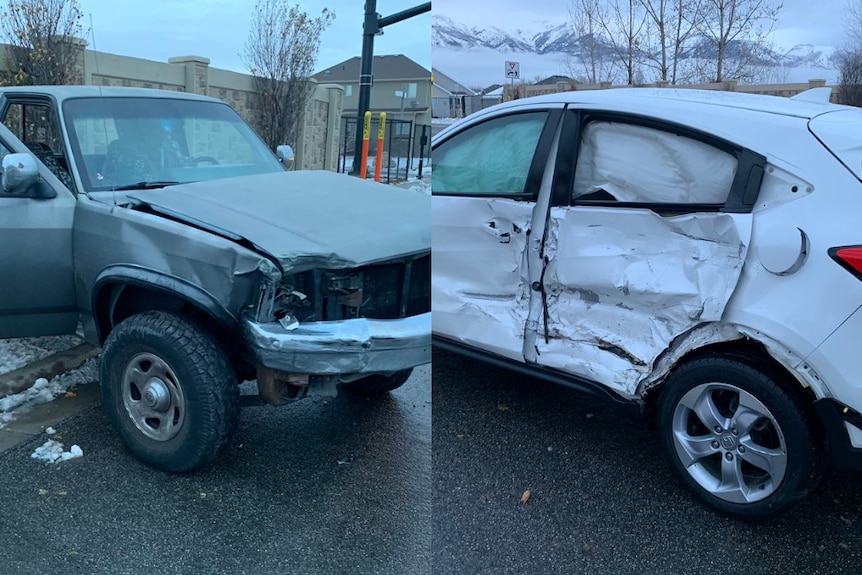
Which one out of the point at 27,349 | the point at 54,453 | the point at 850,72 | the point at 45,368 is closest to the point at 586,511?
the point at 54,453

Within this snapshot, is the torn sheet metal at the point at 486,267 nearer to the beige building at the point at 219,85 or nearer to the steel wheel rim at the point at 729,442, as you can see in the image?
the steel wheel rim at the point at 729,442

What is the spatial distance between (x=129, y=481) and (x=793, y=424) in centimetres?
280

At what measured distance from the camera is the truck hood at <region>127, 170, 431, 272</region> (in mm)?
3203

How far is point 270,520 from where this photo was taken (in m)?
3.17

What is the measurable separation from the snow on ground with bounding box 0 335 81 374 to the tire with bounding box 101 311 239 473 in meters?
1.22

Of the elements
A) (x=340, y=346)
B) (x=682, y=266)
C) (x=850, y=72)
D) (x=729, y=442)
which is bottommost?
(x=729, y=442)

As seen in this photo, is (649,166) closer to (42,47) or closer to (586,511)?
(586,511)

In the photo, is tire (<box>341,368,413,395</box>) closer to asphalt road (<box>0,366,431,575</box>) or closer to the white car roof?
asphalt road (<box>0,366,431,575</box>)

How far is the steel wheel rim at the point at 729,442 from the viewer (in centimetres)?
295

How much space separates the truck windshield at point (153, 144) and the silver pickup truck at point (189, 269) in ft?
0.04

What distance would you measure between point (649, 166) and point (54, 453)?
310 cm

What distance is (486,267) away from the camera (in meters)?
3.64

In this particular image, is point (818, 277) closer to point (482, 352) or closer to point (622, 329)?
point (622, 329)

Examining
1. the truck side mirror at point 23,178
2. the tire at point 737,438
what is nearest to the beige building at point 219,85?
the truck side mirror at point 23,178
